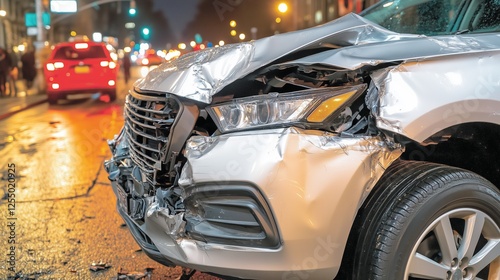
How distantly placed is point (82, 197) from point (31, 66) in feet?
54.1

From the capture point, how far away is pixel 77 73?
49.4ft

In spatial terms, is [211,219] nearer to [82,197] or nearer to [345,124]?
[345,124]

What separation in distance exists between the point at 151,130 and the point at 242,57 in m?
0.61

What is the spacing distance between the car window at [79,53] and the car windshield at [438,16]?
1317 centimetres

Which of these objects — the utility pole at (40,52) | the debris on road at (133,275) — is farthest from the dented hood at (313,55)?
the utility pole at (40,52)

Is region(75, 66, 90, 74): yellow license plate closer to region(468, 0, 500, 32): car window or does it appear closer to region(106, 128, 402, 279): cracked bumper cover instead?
region(468, 0, 500, 32): car window

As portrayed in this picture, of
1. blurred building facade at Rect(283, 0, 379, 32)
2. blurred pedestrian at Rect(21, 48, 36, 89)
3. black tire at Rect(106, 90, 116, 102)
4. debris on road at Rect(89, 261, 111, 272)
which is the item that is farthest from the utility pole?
debris on road at Rect(89, 261, 111, 272)

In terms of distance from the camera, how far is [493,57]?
234cm

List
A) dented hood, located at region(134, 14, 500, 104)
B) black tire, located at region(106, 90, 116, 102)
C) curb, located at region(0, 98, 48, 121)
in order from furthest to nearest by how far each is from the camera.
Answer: black tire, located at region(106, 90, 116, 102) < curb, located at region(0, 98, 48, 121) < dented hood, located at region(134, 14, 500, 104)

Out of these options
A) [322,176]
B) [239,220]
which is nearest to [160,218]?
[239,220]

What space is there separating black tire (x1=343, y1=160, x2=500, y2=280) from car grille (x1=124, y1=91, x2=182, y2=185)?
3.21ft

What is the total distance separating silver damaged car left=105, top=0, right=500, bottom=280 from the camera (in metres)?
2.01

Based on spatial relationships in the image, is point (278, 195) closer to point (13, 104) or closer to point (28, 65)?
point (13, 104)

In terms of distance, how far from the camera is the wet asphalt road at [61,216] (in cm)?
346
